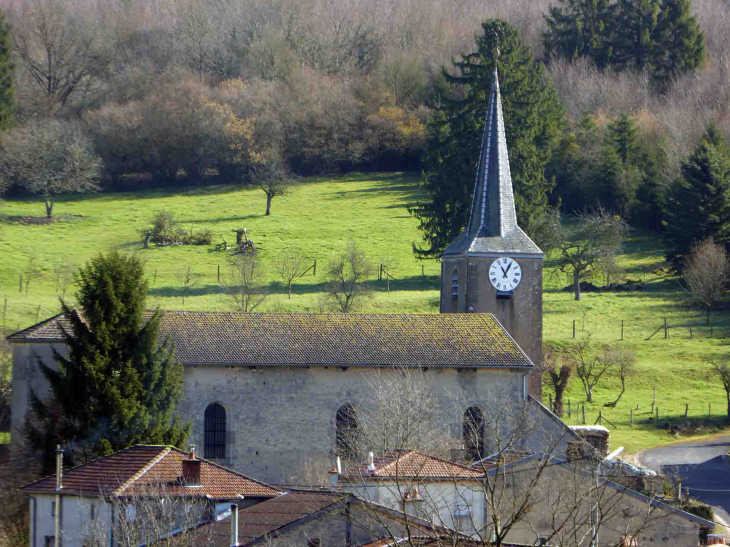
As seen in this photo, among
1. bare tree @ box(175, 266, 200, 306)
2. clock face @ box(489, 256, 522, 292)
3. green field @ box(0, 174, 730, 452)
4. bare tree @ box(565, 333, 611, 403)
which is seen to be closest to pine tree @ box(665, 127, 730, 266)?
green field @ box(0, 174, 730, 452)

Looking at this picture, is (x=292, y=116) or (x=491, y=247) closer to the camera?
(x=491, y=247)

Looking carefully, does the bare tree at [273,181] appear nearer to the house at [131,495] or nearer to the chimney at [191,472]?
the house at [131,495]

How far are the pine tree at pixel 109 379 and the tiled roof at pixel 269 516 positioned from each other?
20.9 feet

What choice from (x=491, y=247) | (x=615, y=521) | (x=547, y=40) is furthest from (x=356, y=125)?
(x=615, y=521)

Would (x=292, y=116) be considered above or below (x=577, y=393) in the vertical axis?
above

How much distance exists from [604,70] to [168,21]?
33815mm

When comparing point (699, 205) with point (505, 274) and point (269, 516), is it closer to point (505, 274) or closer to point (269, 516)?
point (505, 274)

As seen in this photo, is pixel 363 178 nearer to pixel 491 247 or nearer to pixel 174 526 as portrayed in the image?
pixel 491 247

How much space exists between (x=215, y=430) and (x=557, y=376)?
14.4 metres

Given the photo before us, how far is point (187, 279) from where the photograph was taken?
1939 inches

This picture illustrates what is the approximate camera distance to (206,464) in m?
23.4

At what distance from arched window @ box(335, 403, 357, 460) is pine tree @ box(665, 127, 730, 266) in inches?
1161

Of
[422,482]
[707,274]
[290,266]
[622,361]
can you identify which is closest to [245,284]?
[290,266]

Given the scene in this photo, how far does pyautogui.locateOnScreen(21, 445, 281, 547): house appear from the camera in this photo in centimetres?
2073
